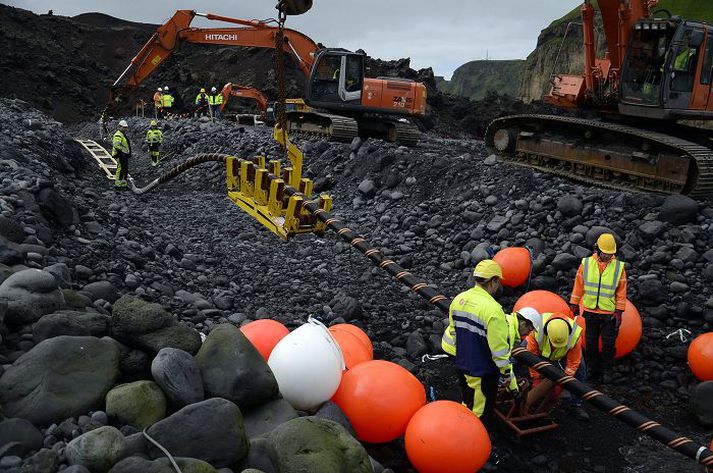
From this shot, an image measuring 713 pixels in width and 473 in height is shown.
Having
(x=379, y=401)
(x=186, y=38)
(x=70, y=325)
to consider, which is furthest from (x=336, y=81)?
(x=70, y=325)

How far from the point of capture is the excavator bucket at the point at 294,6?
8.34 metres

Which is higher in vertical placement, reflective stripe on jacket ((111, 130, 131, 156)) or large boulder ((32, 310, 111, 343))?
reflective stripe on jacket ((111, 130, 131, 156))

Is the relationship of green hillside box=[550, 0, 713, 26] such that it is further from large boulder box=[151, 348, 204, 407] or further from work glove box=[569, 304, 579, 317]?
large boulder box=[151, 348, 204, 407]

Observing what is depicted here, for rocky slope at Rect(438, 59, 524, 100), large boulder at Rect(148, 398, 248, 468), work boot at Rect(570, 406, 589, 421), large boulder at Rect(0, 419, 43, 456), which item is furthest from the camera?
rocky slope at Rect(438, 59, 524, 100)

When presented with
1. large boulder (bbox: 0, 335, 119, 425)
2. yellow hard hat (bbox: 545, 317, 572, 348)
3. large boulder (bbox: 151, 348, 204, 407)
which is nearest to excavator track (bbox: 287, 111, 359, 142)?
yellow hard hat (bbox: 545, 317, 572, 348)

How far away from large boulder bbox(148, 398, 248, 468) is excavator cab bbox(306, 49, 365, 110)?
13783 mm

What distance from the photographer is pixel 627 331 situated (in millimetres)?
6859

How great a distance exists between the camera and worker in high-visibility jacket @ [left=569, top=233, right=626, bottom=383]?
6504mm

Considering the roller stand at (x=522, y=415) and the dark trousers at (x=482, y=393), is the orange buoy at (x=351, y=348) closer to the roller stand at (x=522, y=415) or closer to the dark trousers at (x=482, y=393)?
the dark trousers at (x=482, y=393)

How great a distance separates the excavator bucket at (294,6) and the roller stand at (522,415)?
5737 millimetres

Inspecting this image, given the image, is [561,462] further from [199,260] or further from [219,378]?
[199,260]

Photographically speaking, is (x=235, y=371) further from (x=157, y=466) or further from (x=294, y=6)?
(x=294, y=6)

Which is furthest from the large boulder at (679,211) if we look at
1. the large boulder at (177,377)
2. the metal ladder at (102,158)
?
the metal ladder at (102,158)

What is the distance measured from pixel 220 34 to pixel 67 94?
24.9 meters
